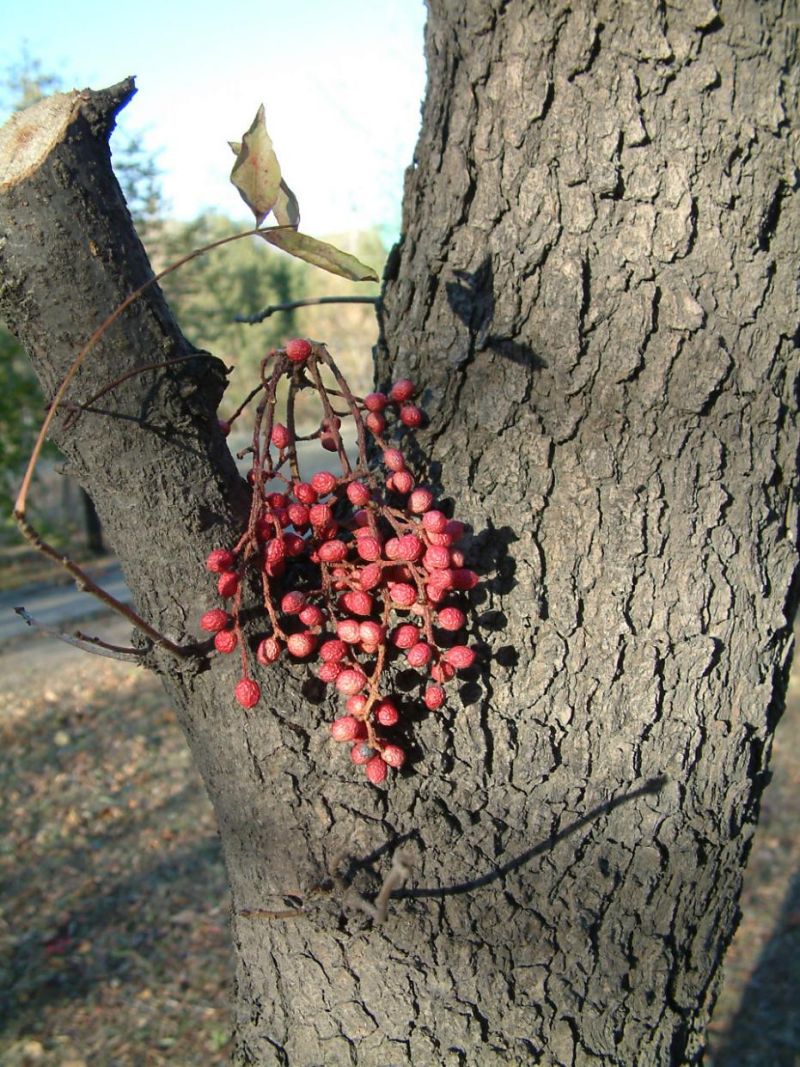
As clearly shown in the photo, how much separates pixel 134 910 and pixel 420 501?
3.97m

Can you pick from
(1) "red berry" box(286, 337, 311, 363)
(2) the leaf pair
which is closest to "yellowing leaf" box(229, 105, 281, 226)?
(2) the leaf pair

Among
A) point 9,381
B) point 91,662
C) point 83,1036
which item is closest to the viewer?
point 83,1036

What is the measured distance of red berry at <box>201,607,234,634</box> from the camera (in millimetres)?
1092

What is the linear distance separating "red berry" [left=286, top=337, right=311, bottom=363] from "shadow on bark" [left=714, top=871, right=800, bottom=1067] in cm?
374

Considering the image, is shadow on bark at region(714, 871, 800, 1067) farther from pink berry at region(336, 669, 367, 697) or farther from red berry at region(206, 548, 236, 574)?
red berry at region(206, 548, 236, 574)

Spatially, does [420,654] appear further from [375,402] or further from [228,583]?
[375,402]

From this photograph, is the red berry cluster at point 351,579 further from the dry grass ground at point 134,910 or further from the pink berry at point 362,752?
the dry grass ground at point 134,910

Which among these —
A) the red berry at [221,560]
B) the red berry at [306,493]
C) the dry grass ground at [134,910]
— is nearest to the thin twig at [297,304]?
the red berry at [306,493]

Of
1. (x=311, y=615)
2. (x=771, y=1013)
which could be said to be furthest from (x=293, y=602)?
(x=771, y=1013)

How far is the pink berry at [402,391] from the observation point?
1.23 metres

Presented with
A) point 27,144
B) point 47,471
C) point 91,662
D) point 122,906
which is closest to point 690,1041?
point 27,144

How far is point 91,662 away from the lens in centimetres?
764

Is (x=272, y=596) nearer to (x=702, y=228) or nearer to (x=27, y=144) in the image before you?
(x=27, y=144)

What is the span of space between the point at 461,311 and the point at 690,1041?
1.22 metres
